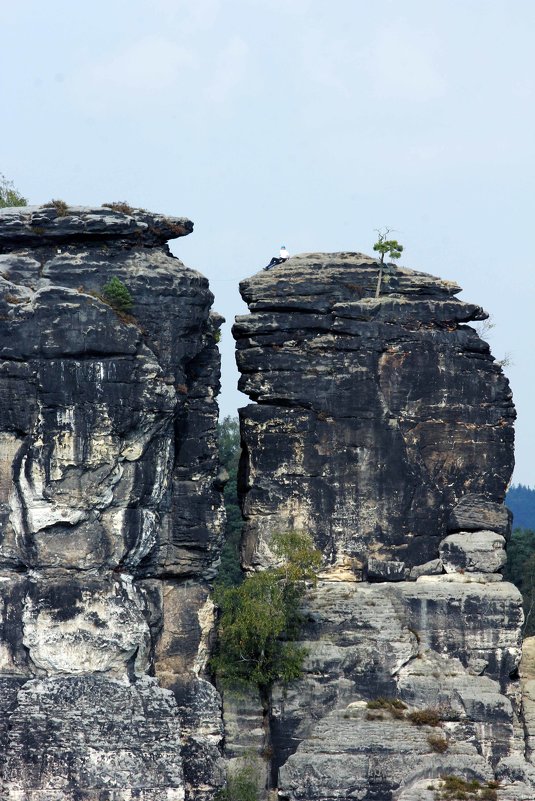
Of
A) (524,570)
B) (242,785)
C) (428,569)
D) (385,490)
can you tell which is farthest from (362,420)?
(524,570)

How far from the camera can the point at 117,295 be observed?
173 ft

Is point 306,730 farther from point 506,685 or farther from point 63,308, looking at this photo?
point 63,308

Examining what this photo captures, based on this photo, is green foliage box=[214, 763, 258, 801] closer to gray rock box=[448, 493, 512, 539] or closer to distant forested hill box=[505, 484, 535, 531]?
gray rock box=[448, 493, 512, 539]

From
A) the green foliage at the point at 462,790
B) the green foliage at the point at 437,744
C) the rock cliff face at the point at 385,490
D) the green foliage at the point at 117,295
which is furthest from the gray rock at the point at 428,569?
the green foliage at the point at 117,295

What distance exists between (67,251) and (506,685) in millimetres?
15489

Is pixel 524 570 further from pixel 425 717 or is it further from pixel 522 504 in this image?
pixel 522 504

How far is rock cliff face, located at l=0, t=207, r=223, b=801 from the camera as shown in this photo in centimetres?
5147

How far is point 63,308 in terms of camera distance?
171 feet

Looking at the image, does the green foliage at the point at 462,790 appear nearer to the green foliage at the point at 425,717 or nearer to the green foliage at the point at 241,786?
the green foliage at the point at 425,717

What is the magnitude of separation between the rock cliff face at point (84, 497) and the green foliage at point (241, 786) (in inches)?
76.7

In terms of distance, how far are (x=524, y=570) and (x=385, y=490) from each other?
22.2 m

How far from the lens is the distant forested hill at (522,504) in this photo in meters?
178

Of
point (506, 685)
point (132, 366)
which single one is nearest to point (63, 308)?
point (132, 366)

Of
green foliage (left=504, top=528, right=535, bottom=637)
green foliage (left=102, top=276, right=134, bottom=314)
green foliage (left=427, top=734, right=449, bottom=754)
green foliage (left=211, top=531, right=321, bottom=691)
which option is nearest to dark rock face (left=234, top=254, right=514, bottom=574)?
green foliage (left=211, top=531, right=321, bottom=691)
